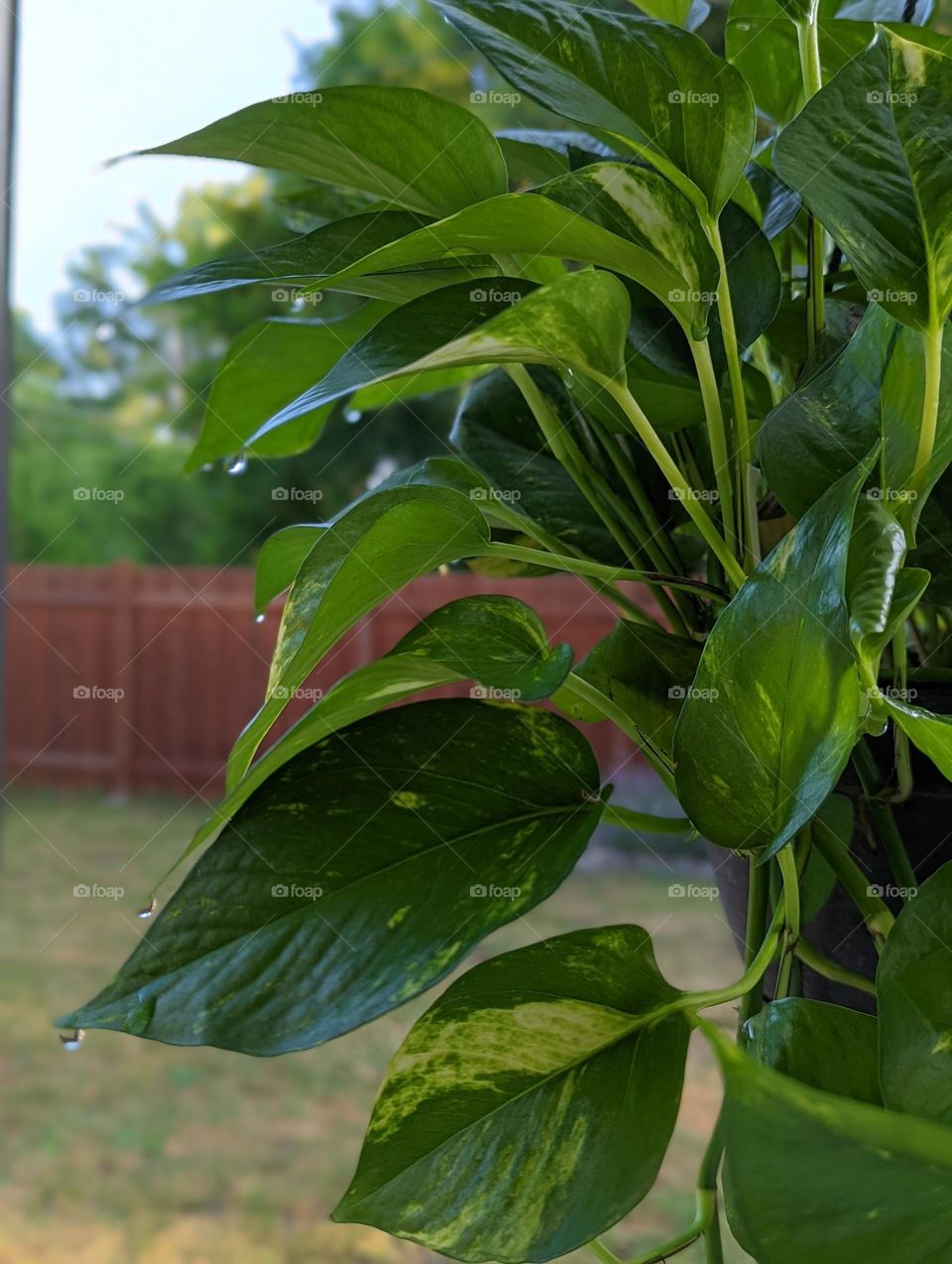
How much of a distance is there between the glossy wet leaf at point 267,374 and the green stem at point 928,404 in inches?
5.7

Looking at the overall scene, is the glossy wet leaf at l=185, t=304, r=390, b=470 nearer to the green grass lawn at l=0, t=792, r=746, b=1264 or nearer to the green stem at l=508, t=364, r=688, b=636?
the green stem at l=508, t=364, r=688, b=636

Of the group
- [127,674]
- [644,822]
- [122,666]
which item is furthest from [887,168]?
[127,674]

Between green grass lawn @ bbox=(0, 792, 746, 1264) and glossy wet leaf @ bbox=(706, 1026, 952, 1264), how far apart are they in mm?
1036

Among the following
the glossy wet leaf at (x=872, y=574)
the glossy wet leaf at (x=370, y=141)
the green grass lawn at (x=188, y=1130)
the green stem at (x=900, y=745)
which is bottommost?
the green grass lawn at (x=188, y=1130)

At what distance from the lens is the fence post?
3.37 meters

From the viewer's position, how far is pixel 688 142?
0.23 metres

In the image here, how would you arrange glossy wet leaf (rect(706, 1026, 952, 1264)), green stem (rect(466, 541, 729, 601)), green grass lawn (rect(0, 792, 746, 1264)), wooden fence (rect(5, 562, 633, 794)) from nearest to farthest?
glossy wet leaf (rect(706, 1026, 952, 1264))
green stem (rect(466, 541, 729, 601))
green grass lawn (rect(0, 792, 746, 1264))
wooden fence (rect(5, 562, 633, 794))

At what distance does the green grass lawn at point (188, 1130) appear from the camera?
1.49 metres

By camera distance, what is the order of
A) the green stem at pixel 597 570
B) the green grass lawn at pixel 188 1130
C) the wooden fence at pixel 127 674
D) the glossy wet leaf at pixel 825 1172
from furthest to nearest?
the wooden fence at pixel 127 674 → the green grass lawn at pixel 188 1130 → the green stem at pixel 597 570 → the glossy wet leaf at pixel 825 1172

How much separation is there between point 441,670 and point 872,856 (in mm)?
114

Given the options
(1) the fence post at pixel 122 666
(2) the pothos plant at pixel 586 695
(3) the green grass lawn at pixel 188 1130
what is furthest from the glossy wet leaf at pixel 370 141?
(1) the fence post at pixel 122 666

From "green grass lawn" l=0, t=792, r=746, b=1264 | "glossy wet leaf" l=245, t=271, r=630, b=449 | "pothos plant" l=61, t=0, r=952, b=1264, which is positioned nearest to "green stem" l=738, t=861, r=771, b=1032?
"pothos plant" l=61, t=0, r=952, b=1264

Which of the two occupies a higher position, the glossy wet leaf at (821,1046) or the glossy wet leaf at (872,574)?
the glossy wet leaf at (872,574)

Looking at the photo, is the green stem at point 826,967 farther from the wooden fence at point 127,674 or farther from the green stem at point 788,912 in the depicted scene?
the wooden fence at point 127,674
